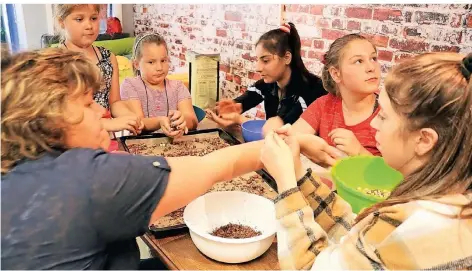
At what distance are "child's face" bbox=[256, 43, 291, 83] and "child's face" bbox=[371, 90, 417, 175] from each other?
4.62 ft

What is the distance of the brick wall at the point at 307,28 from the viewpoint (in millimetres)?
2186

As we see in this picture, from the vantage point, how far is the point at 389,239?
0.87 meters

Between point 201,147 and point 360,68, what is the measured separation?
2.66ft

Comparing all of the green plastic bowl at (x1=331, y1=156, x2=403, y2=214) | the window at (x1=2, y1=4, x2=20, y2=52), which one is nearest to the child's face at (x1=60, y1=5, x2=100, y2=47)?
the green plastic bowl at (x1=331, y1=156, x2=403, y2=214)

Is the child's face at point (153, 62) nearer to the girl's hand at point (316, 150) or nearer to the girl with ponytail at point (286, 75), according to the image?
the girl with ponytail at point (286, 75)

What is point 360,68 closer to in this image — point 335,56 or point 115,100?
point 335,56

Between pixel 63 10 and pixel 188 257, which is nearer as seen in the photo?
pixel 188 257

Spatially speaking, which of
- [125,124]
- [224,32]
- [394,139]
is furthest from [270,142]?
[224,32]

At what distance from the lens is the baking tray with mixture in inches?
64.2

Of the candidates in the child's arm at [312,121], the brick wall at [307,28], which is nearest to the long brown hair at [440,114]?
the child's arm at [312,121]

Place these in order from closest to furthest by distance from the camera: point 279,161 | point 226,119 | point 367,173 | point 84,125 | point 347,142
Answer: point 84,125 → point 279,161 → point 367,173 → point 347,142 → point 226,119

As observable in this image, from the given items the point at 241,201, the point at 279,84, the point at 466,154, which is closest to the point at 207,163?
the point at 241,201

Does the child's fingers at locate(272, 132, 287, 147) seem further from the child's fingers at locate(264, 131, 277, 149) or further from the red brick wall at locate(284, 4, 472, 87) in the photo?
the red brick wall at locate(284, 4, 472, 87)

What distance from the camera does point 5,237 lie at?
844 millimetres
